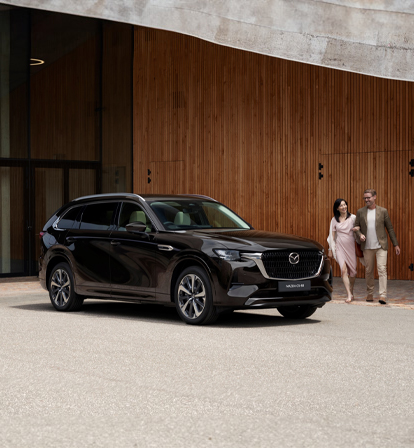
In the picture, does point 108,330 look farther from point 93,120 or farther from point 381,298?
point 93,120

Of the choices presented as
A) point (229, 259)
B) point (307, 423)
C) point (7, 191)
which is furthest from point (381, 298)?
point (7, 191)

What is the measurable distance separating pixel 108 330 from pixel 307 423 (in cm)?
563

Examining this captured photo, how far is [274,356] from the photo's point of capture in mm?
8719

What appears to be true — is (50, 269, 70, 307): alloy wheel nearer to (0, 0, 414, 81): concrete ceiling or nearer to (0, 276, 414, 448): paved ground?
(0, 276, 414, 448): paved ground

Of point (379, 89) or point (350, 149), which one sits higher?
point (379, 89)

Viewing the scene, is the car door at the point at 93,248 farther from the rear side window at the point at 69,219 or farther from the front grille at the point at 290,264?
the front grille at the point at 290,264

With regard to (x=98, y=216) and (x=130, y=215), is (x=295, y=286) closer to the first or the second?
(x=130, y=215)

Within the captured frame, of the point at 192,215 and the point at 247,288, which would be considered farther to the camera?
the point at 192,215

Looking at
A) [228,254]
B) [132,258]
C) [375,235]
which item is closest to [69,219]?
[132,258]

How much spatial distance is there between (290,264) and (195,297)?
4.24 ft

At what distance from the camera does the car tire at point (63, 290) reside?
1343 centimetres

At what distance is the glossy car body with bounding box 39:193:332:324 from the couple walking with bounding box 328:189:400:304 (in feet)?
8.46

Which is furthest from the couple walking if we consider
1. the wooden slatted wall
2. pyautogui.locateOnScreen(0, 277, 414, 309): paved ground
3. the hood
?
the wooden slatted wall

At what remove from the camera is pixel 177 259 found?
11508 millimetres
